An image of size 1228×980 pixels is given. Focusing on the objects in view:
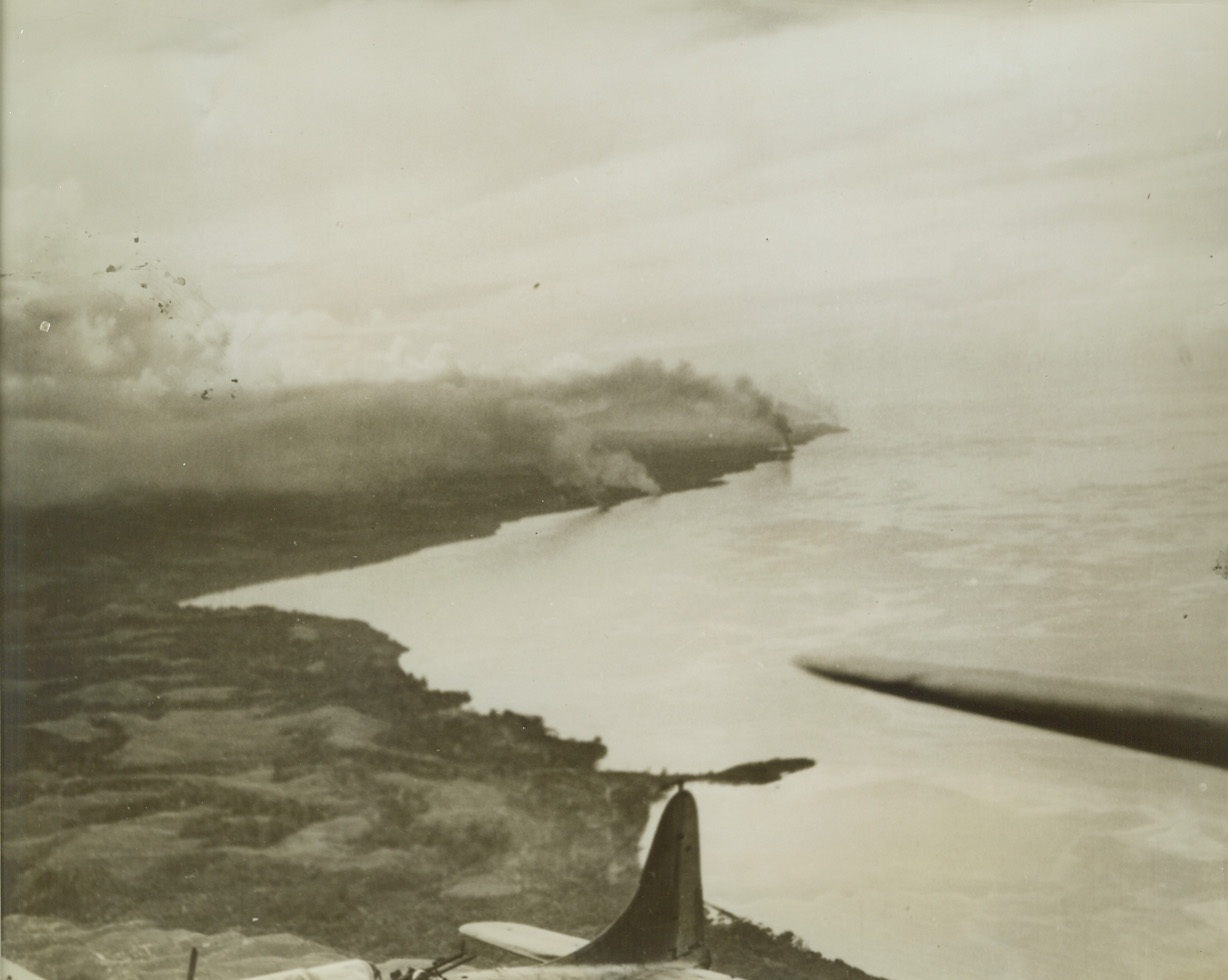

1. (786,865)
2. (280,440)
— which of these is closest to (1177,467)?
(786,865)

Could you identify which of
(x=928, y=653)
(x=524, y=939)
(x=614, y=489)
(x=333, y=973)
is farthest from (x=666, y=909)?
(x=614, y=489)

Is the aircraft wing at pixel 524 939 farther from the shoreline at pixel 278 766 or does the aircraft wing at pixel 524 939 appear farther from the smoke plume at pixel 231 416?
the smoke plume at pixel 231 416

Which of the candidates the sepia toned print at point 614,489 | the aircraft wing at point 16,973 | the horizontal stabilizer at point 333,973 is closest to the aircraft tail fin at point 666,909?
the sepia toned print at point 614,489

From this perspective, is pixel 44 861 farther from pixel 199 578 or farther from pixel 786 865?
pixel 786 865

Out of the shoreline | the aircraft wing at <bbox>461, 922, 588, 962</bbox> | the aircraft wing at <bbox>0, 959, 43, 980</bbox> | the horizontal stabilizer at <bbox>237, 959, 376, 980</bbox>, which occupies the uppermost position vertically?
the shoreline

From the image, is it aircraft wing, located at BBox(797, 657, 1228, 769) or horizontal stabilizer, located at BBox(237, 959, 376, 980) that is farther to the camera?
aircraft wing, located at BBox(797, 657, 1228, 769)

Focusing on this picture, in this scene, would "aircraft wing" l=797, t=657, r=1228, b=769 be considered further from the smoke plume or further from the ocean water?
the smoke plume

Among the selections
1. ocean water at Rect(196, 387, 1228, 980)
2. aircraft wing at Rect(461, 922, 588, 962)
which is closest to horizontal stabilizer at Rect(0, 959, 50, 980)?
aircraft wing at Rect(461, 922, 588, 962)
